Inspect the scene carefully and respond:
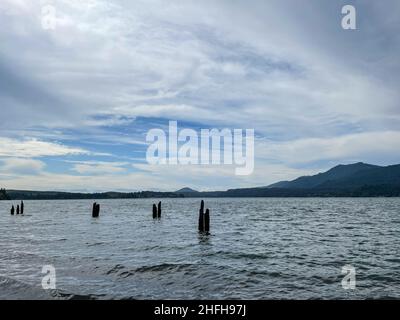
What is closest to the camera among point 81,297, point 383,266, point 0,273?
point 81,297

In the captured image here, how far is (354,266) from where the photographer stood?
23594 millimetres

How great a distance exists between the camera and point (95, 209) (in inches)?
3100

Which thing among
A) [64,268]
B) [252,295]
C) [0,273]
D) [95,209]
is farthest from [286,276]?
[95,209]

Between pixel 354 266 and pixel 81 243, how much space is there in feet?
73.5

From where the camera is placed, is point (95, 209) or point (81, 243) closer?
point (81, 243)

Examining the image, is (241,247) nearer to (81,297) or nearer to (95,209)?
(81,297)

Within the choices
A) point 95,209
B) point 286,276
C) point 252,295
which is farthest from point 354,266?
point 95,209
